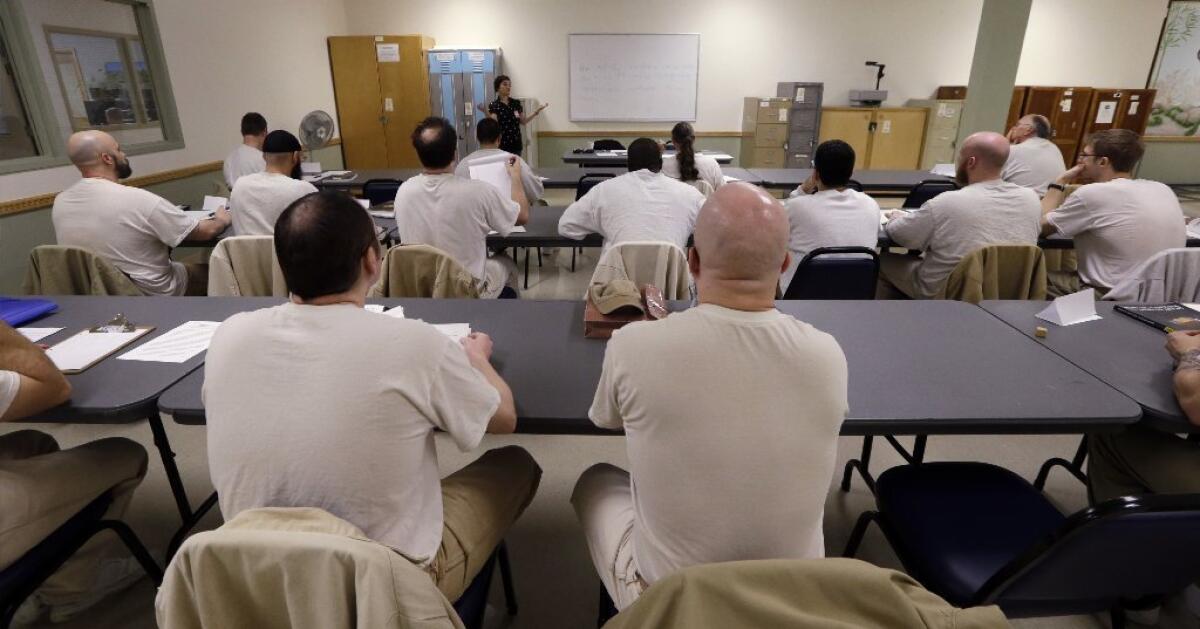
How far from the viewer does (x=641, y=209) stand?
2867 millimetres

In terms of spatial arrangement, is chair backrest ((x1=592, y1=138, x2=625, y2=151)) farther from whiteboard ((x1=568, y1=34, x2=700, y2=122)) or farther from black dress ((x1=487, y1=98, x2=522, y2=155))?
whiteboard ((x1=568, y1=34, x2=700, y2=122))

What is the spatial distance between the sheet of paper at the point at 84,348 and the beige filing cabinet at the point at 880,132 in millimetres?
7862

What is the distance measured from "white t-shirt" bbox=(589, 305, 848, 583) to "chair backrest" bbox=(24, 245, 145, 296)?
2.52 meters

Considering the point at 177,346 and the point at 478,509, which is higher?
the point at 177,346

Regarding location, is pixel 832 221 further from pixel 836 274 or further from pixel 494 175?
pixel 494 175

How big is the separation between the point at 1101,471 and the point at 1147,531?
1046 millimetres

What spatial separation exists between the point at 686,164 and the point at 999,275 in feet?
7.11

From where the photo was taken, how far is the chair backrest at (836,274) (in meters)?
2.47

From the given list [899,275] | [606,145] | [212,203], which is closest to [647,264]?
[899,275]

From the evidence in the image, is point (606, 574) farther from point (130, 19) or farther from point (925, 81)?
point (925, 81)

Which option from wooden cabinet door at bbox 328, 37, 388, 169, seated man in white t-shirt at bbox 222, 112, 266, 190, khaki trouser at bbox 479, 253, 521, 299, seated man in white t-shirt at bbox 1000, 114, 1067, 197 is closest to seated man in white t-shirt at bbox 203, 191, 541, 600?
khaki trouser at bbox 479, 253, 521, 299

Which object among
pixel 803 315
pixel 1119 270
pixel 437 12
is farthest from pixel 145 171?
pixel 1119 270

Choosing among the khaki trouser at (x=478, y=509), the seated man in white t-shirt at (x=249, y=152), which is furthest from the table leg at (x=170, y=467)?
the seated man in white t-shirt at (x=249, y=152)

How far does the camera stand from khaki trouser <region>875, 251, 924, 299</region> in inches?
130
